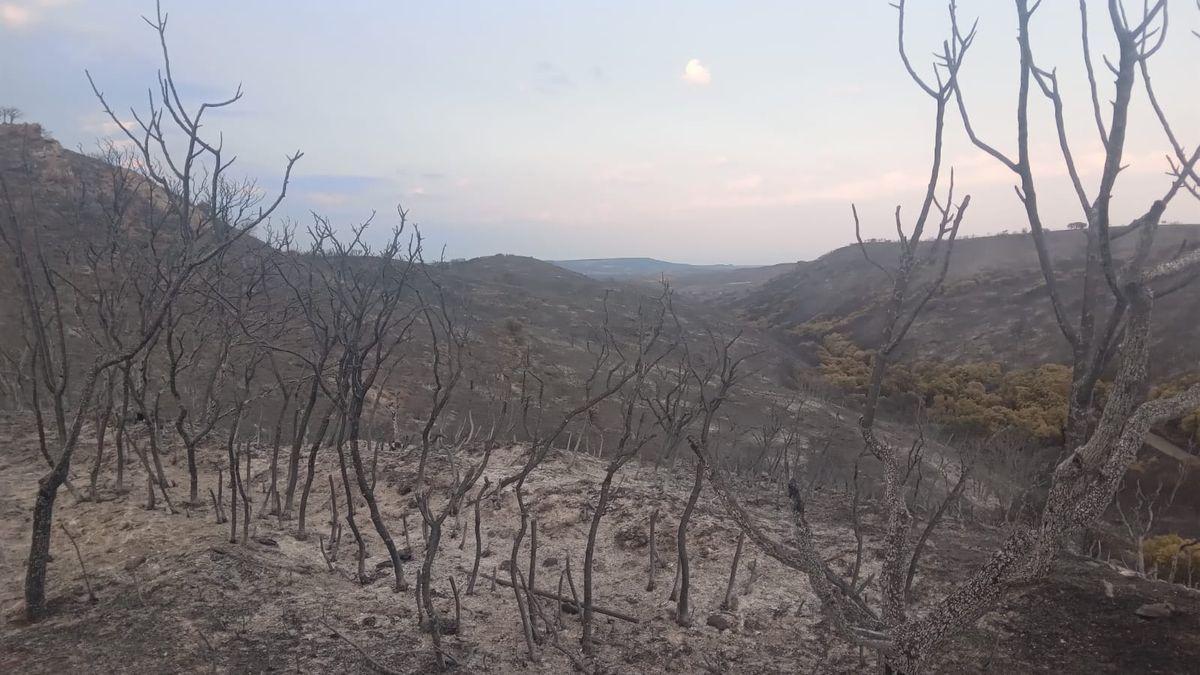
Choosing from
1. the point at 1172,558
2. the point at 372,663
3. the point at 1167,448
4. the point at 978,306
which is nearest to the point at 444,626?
the point at 372,663

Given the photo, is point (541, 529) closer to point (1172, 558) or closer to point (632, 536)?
point (632, 536)

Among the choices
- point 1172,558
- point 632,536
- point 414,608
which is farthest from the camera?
point 1172,558

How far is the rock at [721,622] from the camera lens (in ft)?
19.4

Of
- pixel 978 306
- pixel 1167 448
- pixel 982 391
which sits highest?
pixel 978 306

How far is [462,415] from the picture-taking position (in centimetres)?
2231

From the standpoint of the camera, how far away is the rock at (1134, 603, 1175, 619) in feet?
18.0

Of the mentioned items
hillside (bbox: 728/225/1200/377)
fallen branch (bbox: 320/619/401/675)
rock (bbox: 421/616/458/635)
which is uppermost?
hillside (bbox: 728/225/1200/377)

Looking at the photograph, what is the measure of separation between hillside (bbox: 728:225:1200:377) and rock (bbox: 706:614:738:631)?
20.2m

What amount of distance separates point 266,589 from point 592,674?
3.12 meters

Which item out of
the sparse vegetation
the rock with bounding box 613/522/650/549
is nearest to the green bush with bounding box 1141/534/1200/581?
the sparse vegetation

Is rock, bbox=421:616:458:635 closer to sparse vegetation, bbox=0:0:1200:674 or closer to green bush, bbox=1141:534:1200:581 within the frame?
sparse vegetation, bbox=0:0:1200:674

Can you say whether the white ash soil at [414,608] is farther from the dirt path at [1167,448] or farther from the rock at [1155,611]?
the dirt path at [1167,448]

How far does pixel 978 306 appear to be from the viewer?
1603 inches

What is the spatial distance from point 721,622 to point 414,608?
2772 mm
